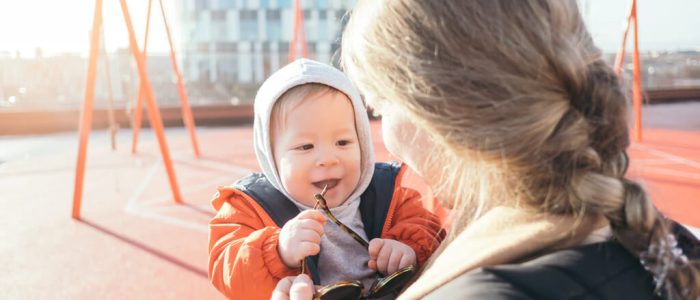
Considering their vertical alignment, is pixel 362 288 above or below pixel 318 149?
below

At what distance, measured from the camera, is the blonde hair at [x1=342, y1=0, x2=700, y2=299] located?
77cm

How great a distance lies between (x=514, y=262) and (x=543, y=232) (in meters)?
0.05

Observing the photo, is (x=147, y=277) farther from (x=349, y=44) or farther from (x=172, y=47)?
(x=172, y=47)

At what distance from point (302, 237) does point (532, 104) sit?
0.61 meters

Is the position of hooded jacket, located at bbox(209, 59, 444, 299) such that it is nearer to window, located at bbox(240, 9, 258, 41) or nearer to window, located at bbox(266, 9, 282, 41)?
window, located at bbox(266, 9, 282, 41)

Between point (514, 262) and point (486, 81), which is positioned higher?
point (486, 81)

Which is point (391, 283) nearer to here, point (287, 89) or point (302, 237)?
point (302, 237)

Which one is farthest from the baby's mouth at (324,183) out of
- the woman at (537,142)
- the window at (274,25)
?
the window at (274,25)

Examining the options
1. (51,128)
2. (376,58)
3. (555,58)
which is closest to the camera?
(555,58)

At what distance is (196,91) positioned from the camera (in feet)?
56.5

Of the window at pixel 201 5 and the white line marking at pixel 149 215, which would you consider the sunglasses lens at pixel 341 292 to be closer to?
the white line marking at pixel 149 215

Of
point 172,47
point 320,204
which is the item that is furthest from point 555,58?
point 172,47

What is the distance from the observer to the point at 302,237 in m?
1.23

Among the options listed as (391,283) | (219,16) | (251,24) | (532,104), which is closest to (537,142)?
(532,104)
